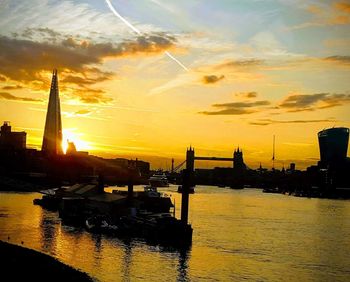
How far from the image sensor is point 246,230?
261 ft

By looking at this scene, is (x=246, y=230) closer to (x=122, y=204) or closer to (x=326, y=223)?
(x=122, y=204)

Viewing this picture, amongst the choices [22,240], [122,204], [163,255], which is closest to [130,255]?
[163,255]

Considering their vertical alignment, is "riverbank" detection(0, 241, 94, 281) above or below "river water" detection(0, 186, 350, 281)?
above

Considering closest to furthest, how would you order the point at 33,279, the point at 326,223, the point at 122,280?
the point at 33,279
the point at 122,280
the point at 326,223

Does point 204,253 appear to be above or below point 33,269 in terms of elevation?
below

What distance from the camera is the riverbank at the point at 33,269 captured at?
111 feet

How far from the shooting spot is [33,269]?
35812 mm

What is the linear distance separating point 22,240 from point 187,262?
71.7 ft

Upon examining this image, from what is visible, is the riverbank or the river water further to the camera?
the river water

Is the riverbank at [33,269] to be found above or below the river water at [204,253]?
above

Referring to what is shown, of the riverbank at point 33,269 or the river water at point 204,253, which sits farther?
the river water at point 204,253

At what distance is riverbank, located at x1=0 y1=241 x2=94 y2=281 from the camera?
33.7 meters

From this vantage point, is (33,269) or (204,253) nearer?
(33,269)

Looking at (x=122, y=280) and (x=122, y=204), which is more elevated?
(x=122, y=204)
